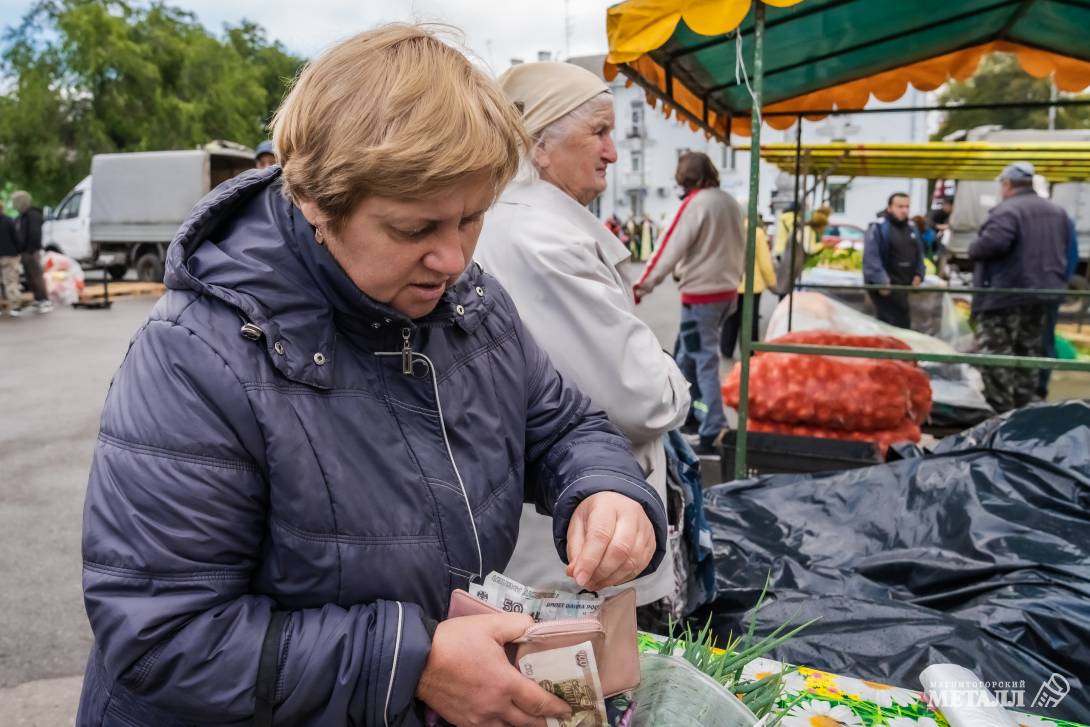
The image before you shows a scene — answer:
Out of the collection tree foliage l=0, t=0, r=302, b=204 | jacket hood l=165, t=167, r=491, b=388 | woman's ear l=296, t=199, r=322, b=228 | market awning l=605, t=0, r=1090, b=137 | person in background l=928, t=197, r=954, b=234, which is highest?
tree foliage l=0, t=0, r=302, b=204

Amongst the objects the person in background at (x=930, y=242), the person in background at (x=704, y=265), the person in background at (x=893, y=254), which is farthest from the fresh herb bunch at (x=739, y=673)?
the person in background at (x=930, y=242)

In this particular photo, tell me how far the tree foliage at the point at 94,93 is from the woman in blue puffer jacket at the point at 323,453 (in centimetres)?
2575

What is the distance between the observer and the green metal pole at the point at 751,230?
11.9 feet

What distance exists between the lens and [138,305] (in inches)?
591

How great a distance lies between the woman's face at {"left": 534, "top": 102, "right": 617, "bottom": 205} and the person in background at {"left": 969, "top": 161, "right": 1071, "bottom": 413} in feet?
18.9

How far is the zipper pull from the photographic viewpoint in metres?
1.14

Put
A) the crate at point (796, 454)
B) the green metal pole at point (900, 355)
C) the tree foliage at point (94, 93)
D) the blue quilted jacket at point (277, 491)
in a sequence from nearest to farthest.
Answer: the blue quilted jacket at point (277, 491), the green metal pole at point (900, 355), the crate at point (796, 454), the tree foliage at point (94, 93)

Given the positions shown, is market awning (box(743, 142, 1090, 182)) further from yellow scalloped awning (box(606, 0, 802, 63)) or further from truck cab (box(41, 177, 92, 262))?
truck cab (box(41, 177, 92, 262))

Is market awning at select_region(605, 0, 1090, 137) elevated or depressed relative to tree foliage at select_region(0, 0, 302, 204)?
depressed

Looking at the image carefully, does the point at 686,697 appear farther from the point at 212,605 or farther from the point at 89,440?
the point at 89,440

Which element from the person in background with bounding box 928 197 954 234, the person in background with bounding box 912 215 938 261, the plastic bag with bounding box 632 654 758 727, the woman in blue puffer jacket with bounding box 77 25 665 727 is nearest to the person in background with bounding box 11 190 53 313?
the person in background with bounding box 912 215 938 261

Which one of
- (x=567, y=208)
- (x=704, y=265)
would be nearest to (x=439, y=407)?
(x=567, y=208)

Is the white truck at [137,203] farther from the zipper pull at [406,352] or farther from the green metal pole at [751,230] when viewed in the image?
the zipper pull at [406,352]

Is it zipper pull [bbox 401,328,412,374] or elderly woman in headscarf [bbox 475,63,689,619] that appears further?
elderly woman in headscarf [bbox 475,63,689,619]
